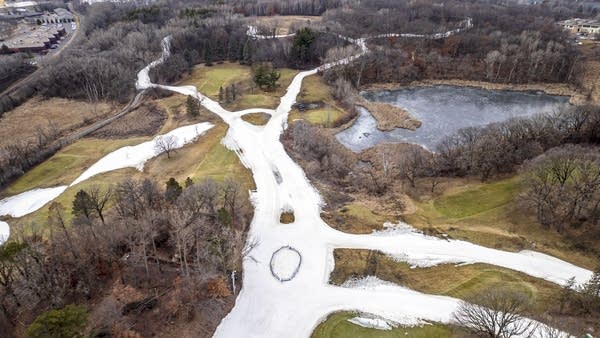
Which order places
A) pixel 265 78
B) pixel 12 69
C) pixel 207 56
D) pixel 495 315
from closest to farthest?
1. pixel 495 315
2. pixel 265 78
3. pixel 12 69
4. pixel 207 56

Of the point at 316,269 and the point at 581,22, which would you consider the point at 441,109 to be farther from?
the point at 581,22

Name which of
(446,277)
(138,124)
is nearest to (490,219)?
(446,277)

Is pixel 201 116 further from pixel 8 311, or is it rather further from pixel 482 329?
pixel 482 329

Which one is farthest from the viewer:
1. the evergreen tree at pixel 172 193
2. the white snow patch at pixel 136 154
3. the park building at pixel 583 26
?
the park building at pixel 583 26

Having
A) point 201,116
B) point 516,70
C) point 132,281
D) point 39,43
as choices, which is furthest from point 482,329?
point 39,43

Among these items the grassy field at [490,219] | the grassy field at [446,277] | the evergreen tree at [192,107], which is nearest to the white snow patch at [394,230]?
the grassy field at [490,219]

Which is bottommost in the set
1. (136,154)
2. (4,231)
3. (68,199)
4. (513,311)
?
(4,231)

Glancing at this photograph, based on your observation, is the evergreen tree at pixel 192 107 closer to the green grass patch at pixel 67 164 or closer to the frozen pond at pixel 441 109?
the green grass patch at pixel 67 164
